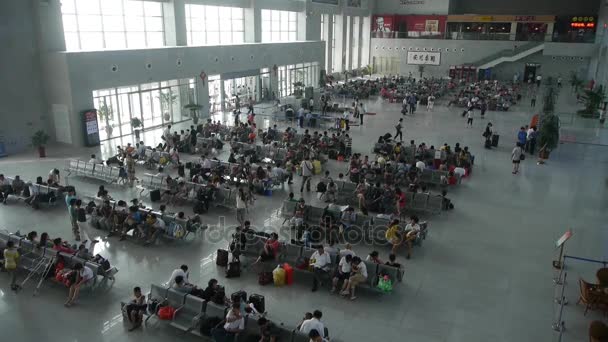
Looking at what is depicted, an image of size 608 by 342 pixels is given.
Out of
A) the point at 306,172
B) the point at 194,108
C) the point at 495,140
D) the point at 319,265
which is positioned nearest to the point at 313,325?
the point at 319,265

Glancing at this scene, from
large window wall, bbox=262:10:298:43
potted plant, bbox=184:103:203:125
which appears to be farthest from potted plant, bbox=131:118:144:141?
large window wall, bbox=262:10:298:43

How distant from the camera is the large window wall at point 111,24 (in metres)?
23.3

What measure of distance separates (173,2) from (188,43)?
3.26 meters

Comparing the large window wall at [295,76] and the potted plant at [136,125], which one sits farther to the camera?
the large window wall at [295,76]

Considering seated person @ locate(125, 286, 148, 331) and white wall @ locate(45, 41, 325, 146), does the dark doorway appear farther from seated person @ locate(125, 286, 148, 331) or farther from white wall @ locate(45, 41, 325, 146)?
seated person @ locate(125, 286, 148, 331)

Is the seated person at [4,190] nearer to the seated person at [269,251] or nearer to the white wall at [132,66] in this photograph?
the white wall at [132,66]

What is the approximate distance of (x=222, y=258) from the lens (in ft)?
36.0

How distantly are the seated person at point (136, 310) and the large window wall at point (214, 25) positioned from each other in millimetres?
24779

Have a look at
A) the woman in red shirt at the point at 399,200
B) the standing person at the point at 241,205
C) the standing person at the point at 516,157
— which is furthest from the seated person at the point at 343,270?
the standing person at the point at 516,157

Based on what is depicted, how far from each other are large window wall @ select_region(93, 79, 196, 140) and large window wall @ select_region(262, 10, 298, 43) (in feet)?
39.6

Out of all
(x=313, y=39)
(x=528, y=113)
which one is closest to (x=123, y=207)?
(x=528, y=113)

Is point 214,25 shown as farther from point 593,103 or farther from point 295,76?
point 593,103

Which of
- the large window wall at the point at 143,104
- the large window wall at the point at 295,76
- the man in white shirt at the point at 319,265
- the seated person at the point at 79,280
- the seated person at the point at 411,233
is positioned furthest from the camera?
the large window wall at the point at 295,76

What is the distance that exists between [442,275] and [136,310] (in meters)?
6.66
